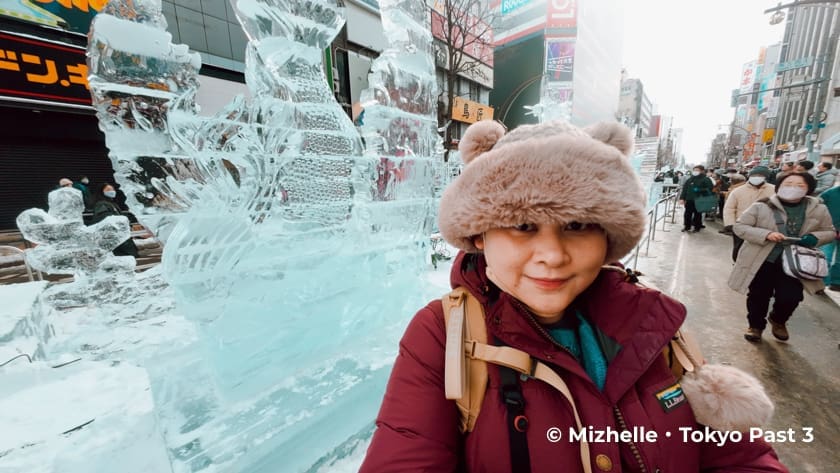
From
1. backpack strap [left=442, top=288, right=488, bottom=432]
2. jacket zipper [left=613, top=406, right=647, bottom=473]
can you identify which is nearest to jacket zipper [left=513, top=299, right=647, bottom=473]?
jacket zipper [left=613, top=406, right=647, bottom=473]

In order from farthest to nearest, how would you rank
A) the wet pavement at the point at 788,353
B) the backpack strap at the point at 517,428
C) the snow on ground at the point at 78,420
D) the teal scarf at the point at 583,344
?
the wet pavement at the point at 788,353 < the snow on ground at the point at 78,420 < the teal scarf at the point at 583,344 < the backpack strap at the point at 517,428

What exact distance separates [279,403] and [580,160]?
239 centimetres

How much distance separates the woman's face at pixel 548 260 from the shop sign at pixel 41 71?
11.1 m

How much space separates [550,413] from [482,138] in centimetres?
91

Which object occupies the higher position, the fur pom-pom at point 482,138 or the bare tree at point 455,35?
the bare tree at point 455,35

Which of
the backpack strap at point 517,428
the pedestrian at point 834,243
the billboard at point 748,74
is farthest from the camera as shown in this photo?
the billboard at point 748,74

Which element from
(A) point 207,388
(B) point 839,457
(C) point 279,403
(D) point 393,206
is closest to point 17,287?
(A) point 207,388

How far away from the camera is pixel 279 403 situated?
2.24 meters

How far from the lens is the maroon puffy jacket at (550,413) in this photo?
0.89 metres

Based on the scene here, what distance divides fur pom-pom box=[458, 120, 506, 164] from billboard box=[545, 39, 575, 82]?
102ft

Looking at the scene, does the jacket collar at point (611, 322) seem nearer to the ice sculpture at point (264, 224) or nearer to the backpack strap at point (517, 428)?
the backpack strap at point (517, 428)

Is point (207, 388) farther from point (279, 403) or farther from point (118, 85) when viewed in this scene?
point (118, 85)

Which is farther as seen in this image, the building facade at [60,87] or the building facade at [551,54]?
the building facade at [551,54]

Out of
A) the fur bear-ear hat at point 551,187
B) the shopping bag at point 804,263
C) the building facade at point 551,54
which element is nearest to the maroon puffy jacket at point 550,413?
the fur bear-ear hat at point 551,187
